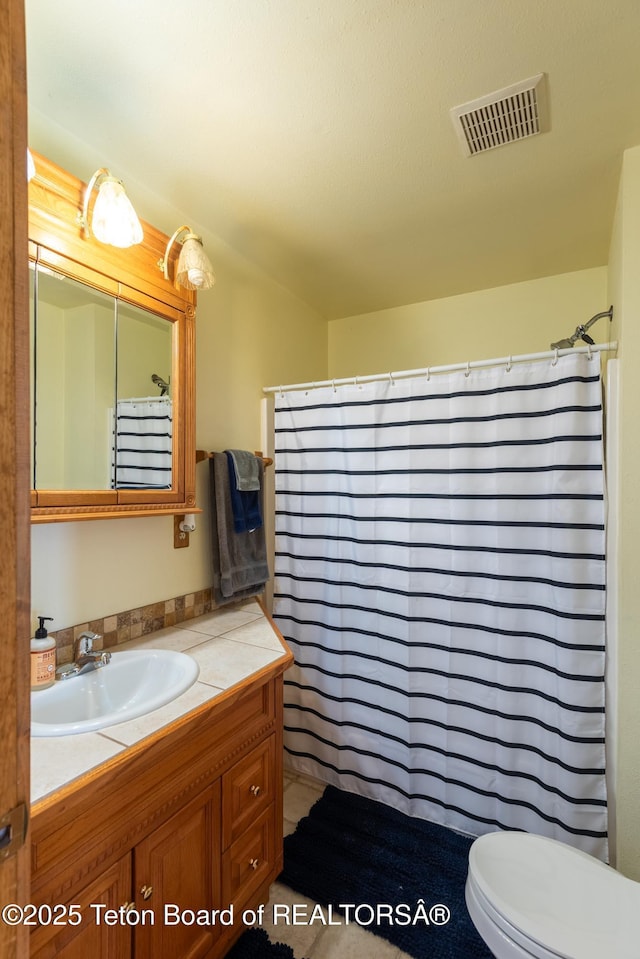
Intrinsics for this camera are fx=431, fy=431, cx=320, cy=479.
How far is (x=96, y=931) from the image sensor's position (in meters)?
0.86

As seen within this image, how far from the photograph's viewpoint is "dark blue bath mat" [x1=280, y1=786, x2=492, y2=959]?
134cm

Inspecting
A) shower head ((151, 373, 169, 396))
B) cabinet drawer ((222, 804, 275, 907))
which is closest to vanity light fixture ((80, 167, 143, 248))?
shower head ((151, 373, 169, 396))


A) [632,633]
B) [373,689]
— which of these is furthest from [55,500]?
[632,633]

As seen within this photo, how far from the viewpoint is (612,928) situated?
3.21ft

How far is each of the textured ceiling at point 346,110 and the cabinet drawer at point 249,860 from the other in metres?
2.08

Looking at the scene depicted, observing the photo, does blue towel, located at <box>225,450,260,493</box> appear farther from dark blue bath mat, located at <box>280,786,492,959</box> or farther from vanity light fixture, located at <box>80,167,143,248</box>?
dark blue bath mat, located at <box>280,786,492,959</box>

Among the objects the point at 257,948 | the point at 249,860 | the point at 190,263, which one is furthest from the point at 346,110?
the point at 257,948

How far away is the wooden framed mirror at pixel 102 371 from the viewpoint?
1181 millimetres

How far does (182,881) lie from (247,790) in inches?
10.1

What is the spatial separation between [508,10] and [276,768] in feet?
6.96

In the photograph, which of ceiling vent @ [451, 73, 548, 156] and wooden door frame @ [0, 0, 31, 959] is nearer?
wooden door frame @ [0, 0, 31, 959]

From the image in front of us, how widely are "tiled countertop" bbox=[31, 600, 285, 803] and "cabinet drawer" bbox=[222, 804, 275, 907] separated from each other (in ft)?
1.54

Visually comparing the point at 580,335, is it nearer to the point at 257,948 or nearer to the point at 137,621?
the point at 137,621

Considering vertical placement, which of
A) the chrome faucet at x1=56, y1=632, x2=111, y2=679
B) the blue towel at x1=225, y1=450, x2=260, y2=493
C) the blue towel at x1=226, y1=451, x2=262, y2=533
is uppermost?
the blue towel at x1=225, y1=450, x2=260, y2=493
